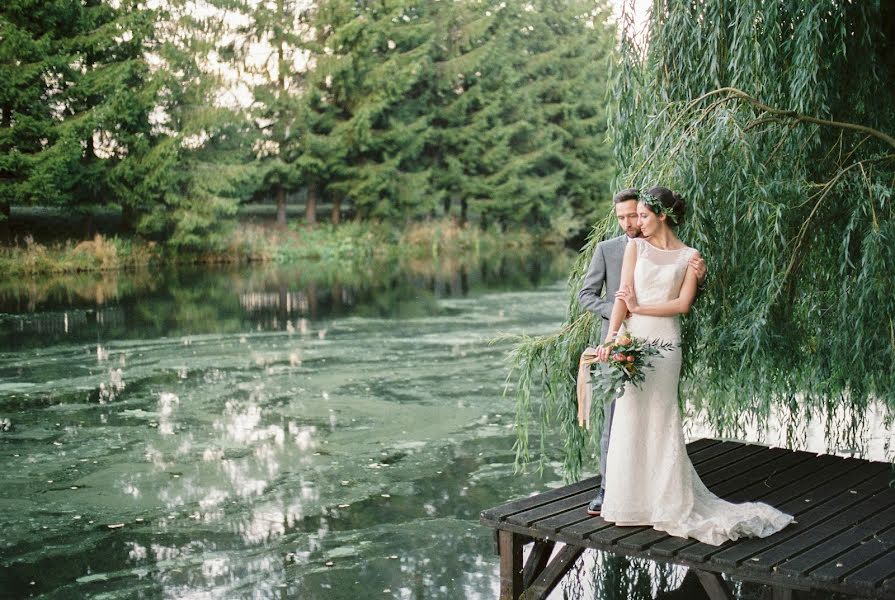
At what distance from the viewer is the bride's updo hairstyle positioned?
473 cm

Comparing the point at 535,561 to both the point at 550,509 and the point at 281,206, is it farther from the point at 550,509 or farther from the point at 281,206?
the point at 281,206

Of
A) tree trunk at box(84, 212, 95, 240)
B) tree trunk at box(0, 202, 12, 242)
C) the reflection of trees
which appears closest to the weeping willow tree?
the reflection of trees

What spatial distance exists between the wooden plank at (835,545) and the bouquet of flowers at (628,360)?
102 centimetres

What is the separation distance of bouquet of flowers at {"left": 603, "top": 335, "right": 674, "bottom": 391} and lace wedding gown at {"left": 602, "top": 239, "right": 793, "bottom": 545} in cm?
9

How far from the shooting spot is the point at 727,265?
561 cm

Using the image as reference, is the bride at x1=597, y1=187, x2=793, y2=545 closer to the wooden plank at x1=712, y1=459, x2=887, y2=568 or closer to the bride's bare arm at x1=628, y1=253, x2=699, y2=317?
the bride's bare arm at x1=628, y1=253, x2=699, y2=317

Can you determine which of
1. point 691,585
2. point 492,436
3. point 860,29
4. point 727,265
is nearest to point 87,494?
point 492,436

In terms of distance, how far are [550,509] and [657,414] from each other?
2.58 ft

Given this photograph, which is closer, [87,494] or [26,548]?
[26,548]

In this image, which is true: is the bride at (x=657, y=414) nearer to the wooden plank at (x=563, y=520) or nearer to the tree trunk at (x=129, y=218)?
the wooden plank at (x=563, y=520)

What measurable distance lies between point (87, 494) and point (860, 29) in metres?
6.07

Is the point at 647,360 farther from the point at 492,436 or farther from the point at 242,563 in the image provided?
the point at 492,436

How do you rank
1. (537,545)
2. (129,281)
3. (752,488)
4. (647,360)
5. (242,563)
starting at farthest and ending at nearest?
(129,281) → (242,563) → (752,488) → (537,545) → (647,360)

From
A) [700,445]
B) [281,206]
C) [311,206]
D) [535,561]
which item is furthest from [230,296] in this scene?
[535,561]
